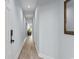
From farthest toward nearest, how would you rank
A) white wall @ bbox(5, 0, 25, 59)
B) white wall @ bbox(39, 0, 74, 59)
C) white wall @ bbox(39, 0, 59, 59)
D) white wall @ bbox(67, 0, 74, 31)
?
white wall @ bbox(39, 0, 59, 59)
white wall @ bbox(39, 0, 74, 59)
white wall @ bbox(67, 0, 74, 31)
white wall @ bbox(5, 0, 25, 59)

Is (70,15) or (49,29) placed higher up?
(70,15)

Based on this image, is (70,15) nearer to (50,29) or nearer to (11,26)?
(11,26)

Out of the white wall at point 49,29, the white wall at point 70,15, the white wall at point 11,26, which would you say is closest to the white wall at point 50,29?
the white wall at point 49,29

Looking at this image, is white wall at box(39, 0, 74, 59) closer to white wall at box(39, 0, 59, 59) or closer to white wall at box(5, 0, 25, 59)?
white wall at box(39, 0, 59, 59)

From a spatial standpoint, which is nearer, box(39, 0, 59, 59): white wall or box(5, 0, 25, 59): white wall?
box(5, 0, 25, 59): white wall

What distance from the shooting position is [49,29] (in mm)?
4410

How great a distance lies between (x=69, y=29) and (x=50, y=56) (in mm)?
1869

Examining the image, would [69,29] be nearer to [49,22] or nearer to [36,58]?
[49,22]

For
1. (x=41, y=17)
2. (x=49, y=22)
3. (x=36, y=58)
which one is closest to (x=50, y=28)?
(x=49, y=22)

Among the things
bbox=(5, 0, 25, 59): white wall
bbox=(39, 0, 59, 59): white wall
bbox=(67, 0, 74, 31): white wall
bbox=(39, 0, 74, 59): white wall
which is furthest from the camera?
bbox=(39, 0, 59, 59): white wall

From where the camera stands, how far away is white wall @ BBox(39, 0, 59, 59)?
4016 millimetres

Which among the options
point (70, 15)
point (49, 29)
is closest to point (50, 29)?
point (49, 29)

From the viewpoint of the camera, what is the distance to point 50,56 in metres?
4.27

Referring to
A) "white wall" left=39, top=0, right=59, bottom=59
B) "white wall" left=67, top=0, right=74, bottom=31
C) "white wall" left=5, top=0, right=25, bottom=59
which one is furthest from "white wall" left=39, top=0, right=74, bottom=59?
"white wall" left=5, top=0, right=25, bottom=59
